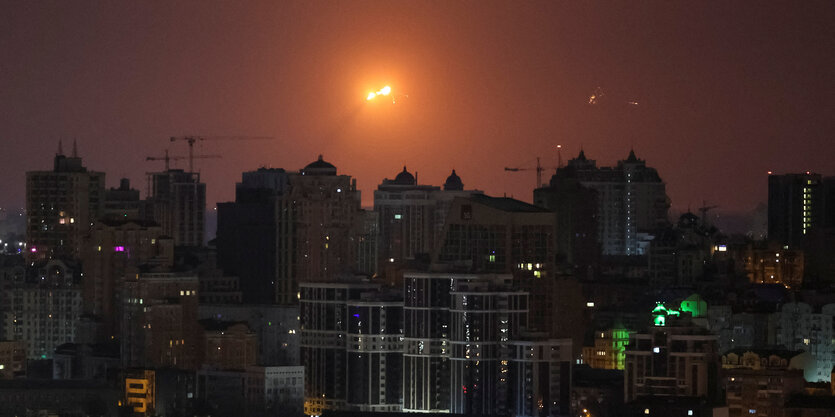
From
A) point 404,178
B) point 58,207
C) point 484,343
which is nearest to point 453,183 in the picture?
point 404,178

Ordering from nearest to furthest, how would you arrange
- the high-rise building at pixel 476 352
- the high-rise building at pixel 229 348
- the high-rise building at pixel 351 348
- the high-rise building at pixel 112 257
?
the high-rise building at pixel 476 352 → the high-rise building at pixel 351 348 → the high-rise building at pixel 229 348 → the high-rise building at pixel 112 257

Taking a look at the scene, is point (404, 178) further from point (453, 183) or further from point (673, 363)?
point (673, 363)

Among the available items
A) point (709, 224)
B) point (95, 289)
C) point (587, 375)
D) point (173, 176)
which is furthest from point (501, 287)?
point (173, 176)

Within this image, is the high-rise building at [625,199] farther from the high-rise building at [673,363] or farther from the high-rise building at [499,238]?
the high-rise building at [673,363]

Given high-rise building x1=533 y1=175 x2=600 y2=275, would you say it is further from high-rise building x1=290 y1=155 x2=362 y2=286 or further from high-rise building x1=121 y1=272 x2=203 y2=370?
high-rise building x1=121 y1=272 x2=203 y2=370

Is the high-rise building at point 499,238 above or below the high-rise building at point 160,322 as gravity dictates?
above

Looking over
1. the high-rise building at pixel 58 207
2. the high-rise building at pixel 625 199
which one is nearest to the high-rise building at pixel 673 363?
the high-rise building at pixel 58 207

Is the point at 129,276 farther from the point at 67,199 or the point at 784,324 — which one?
the point at 784,324
